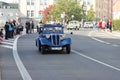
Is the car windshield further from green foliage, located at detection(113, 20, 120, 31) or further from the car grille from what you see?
green foliage, located at detection(113, 20, 120, 31)

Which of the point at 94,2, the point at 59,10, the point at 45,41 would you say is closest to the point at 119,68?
the point at 45,41

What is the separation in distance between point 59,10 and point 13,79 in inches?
4024

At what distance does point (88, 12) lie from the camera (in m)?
144

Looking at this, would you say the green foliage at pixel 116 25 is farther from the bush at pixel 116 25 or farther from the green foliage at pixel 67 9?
the green foliage at pixel 67 9

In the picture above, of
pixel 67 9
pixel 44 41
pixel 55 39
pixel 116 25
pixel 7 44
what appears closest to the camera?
pixel 44 41

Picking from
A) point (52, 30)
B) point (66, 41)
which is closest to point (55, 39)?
point (66, 41)

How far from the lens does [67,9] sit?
117 meters

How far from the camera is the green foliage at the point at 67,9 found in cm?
11531

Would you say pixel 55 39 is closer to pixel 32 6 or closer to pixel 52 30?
pixel 52 30

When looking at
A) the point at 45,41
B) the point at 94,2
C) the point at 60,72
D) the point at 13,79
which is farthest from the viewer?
the point at 94,2

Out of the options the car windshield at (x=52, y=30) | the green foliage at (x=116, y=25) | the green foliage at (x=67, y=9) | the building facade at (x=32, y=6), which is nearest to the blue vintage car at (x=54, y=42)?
the car windshield at (x=52, y=30)

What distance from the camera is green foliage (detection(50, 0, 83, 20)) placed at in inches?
4540

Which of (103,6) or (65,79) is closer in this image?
(65,79)

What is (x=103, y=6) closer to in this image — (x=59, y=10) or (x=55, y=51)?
(x=59, y=10)
